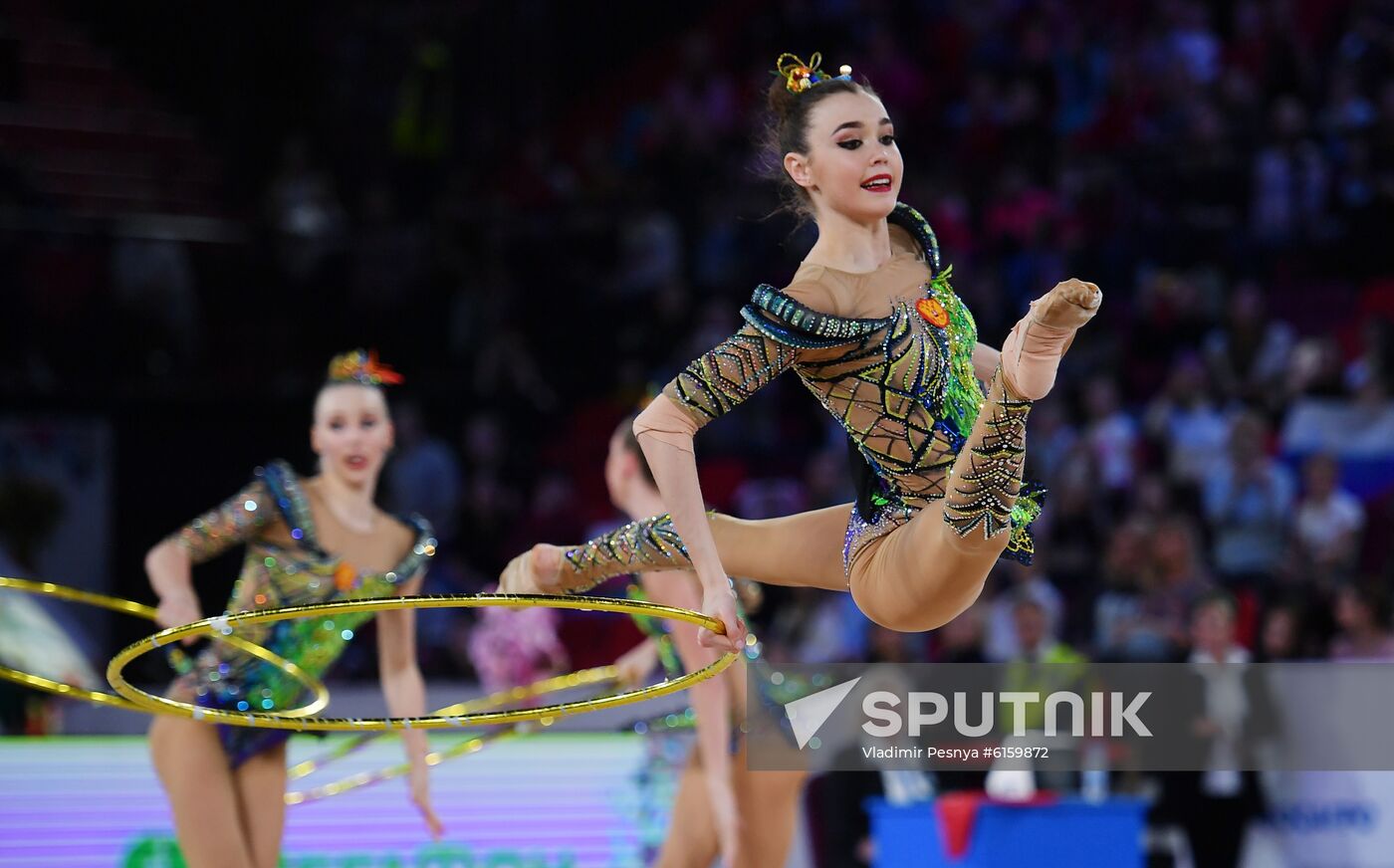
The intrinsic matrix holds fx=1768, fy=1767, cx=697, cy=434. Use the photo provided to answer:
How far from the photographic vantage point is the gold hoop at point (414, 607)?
3637mm

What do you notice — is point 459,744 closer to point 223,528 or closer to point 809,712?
point 809,712

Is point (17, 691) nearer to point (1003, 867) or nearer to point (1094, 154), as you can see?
point (1003, 867)

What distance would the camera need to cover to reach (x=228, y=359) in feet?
39.1

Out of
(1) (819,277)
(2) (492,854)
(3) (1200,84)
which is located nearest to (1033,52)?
(3) (1200,84)

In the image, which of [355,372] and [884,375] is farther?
[355,372]

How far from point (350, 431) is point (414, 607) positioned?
63.4 inches

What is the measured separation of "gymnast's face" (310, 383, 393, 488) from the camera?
17.4ft

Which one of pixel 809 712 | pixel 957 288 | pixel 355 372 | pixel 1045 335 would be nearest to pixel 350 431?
pixel 355 372

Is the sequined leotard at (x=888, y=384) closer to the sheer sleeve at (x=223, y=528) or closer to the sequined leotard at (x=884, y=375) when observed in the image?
the sequined leotard at (x=884, y=375)

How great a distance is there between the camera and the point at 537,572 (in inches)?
176

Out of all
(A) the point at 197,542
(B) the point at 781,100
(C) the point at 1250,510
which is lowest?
(A) the point at 197,542

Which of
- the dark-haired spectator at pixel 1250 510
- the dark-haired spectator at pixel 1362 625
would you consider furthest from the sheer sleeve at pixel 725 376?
the dark-haired spectator at pixel 1250 510

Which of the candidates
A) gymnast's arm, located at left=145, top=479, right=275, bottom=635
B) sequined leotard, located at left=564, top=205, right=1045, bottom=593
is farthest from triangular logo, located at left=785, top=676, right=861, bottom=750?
gymnast's arm, located at left=145, top=479, right=275, bottom=635

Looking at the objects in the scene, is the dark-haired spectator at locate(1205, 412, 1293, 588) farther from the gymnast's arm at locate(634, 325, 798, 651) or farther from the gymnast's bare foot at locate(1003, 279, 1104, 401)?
the gymnast's bare foot at locate(1003, 279, 1104, 401)
